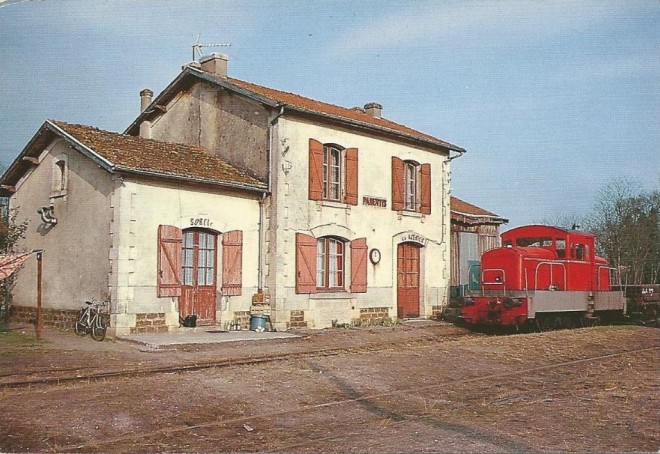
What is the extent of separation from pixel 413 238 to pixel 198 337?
8.36 meters

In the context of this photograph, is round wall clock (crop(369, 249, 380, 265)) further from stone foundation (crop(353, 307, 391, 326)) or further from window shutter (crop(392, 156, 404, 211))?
window shutter (crop(392, 156, 404, 211))

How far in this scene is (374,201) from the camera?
64.2ft

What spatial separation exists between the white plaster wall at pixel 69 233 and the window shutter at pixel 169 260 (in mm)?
1105

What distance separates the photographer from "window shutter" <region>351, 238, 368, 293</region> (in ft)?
61.7

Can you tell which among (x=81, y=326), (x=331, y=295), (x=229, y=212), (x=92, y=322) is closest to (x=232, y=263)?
(x=229, y=212)

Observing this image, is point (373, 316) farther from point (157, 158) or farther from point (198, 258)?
point (157, 158)

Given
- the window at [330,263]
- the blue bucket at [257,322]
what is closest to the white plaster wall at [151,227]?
the blue bucket at [257,322]

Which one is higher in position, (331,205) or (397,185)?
(397,185)

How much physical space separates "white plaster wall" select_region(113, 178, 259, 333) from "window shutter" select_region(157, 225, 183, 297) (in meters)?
0.11

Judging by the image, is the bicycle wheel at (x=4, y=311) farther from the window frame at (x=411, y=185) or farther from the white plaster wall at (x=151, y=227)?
the window frame at (x=411, y=185)

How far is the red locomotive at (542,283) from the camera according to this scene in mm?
17500

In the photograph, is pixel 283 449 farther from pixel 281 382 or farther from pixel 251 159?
pixel 251 159

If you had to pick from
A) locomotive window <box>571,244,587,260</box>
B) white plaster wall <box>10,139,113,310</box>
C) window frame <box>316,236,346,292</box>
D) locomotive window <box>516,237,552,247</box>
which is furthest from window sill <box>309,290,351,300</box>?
locomotive window <box>571,244,587,260</box>

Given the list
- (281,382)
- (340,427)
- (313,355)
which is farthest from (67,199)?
(340,427)
